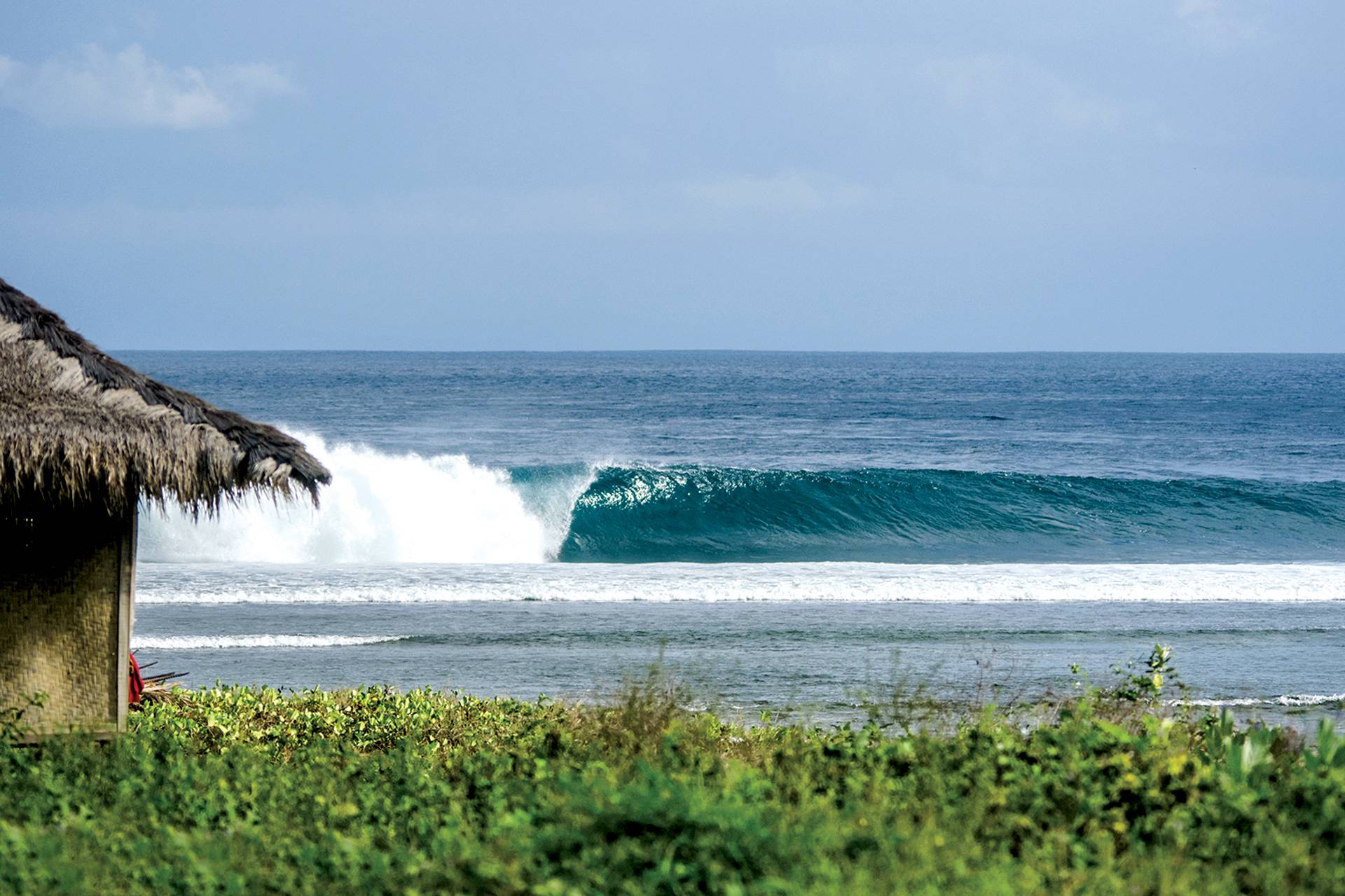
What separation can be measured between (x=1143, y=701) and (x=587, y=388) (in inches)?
2629

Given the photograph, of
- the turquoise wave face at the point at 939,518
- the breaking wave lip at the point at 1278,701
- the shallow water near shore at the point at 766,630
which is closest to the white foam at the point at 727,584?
the shallow water near shore at the point at 766,630

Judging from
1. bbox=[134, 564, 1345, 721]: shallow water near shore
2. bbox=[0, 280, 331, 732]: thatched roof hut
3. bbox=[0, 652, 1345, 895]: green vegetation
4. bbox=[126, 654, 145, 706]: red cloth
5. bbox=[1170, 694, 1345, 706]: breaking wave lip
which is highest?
bbox=[0, 280, 331, 732]: thatched roof hut

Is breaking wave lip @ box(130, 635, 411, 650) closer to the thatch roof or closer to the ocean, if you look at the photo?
the ocean

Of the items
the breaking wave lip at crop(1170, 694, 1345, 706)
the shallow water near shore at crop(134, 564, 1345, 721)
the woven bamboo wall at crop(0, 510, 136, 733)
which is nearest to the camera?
the woven bamboo wall at crop(0, 510, 136, 733)

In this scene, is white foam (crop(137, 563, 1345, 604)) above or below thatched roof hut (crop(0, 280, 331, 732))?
below

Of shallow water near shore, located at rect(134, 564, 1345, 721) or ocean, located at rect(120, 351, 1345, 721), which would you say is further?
ocean, located at rect(120, 351, 1345, 721)

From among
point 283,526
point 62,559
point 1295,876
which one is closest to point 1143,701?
point 1295,876

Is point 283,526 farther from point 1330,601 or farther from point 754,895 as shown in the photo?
point 754,895

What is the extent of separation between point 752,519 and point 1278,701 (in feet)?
51.8

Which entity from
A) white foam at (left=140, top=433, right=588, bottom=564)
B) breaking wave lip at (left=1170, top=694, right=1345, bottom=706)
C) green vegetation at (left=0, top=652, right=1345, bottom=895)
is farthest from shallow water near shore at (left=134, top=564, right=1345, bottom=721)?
white foam at (left=140, top=433, right=588, bottom=564)

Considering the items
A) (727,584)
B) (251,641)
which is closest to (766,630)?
(727,584)

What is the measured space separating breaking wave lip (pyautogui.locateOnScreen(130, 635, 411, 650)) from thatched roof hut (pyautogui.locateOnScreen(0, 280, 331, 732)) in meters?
5.46

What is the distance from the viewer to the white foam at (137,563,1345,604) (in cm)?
1559

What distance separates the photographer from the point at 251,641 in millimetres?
12625
